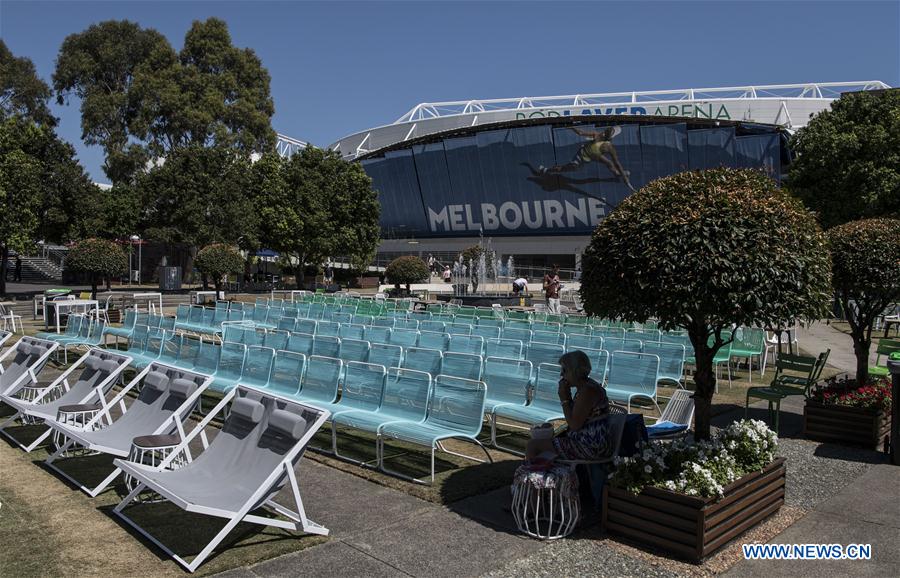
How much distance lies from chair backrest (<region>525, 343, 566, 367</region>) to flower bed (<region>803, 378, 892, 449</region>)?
3.02m

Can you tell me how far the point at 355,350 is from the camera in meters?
8.87

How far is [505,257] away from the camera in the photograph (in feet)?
226

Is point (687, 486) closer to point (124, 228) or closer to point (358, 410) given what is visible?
point (358, 410)

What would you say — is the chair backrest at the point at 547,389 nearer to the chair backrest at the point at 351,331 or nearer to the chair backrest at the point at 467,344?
the chair backrest at the point at 467,344

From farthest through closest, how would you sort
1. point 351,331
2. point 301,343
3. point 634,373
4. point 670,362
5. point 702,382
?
point 351,331 < point 301,343 < point 670,362 < point 634,373 < point 702,382

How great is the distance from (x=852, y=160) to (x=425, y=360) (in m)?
27.5

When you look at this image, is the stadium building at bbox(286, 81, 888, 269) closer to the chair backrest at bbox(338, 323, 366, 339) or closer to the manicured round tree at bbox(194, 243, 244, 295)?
the manicured round tree at bbox(194, 243, 244, 295)

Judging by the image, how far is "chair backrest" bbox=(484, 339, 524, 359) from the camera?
945 centimetres

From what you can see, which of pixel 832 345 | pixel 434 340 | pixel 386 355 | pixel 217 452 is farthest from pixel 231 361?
pixel 832 345

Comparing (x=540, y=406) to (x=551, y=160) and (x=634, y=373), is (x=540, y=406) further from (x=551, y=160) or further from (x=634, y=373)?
(x=551, y=160)

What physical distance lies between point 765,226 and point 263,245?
38.6 metres

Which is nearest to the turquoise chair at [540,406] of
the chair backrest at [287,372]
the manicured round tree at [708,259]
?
the manicured round tree at [708,259]

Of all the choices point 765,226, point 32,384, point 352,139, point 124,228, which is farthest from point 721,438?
point 352,139

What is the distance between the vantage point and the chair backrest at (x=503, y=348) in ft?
31.0
